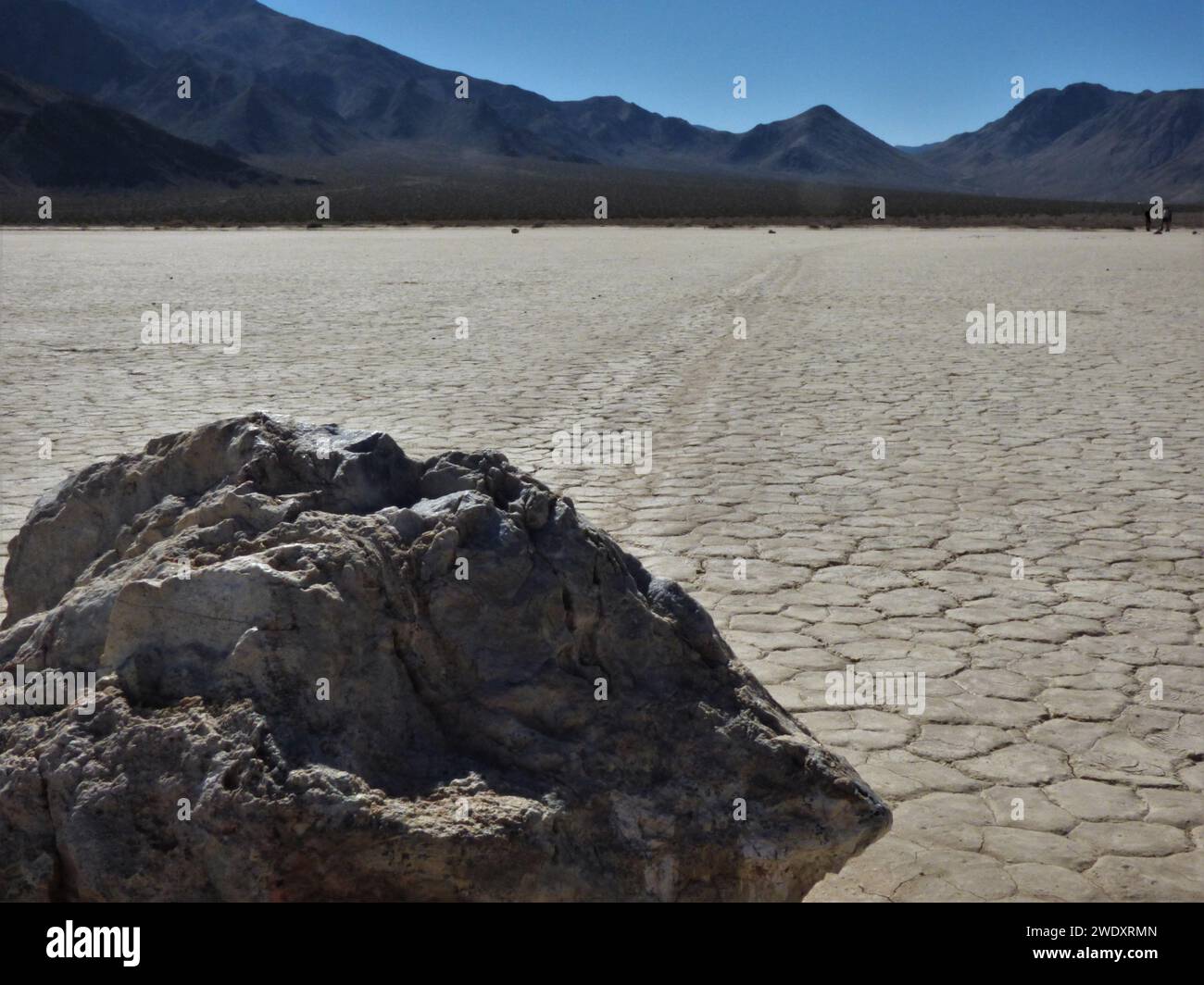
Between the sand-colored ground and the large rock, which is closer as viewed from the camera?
the large rock

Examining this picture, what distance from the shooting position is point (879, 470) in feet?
23.2

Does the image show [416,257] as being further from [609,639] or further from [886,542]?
[609,639]

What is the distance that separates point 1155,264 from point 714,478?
21783 mm

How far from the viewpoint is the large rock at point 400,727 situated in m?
2.20

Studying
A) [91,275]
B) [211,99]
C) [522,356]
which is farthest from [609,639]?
[211,99]

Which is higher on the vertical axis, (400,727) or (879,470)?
(879,470)

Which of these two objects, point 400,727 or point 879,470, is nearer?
point 400,727

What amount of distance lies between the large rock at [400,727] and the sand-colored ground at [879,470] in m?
0.64

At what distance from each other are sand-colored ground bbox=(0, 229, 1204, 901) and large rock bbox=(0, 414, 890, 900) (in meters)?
0.64

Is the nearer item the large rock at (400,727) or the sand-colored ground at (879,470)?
the large rock at (400,727)

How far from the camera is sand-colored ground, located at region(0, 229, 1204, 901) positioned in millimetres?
3441

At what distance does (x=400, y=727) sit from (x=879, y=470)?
200 inches

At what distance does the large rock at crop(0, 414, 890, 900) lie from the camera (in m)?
2.20

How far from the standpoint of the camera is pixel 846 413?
881 centimetres
